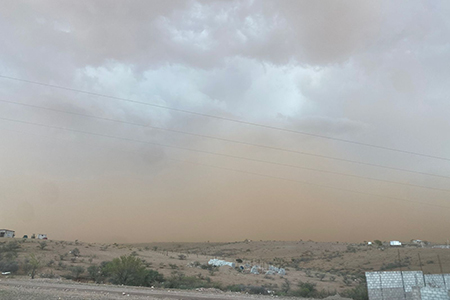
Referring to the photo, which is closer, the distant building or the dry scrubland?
the dry scrubland

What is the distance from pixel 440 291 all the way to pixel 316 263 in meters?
70.1

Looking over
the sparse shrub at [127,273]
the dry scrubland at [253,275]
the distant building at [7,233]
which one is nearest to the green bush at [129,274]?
the sparse shrub at [127,273]

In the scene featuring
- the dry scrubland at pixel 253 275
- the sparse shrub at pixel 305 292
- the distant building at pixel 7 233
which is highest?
the distant building at pixel 7 233

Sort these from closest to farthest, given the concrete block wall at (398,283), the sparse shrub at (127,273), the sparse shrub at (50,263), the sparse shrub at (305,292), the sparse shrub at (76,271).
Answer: the concrete block wall at (398,283), the sparse shrub at (127,273), the sparse shrub at (305,292), the sparse shrub at (76,271), the sparse shrub at (50,263)

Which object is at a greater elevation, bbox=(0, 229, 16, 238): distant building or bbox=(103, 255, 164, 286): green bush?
bbox=(0, 229, 16, 238): distant building

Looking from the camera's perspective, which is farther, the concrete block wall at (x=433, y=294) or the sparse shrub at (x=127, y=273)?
the sparse shrub at (x=127, y=273)

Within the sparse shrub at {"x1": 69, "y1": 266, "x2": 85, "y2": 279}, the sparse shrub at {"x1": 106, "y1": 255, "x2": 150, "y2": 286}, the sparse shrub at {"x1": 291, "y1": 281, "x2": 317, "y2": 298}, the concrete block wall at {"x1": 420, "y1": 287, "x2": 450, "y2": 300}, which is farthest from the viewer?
the sparse shrub at {"x1": 69, "y1": 266, "x2": 85, "y2": 279}

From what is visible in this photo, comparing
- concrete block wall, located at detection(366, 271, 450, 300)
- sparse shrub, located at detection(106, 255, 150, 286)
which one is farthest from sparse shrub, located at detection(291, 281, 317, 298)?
sparse shrub, located at detection(106, 255, 150, 286)

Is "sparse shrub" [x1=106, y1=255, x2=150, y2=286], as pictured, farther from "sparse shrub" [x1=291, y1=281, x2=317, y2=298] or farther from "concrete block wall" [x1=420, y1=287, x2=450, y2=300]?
"concrete block wall" [x1=420, y1=287, x2=450, y2=300]

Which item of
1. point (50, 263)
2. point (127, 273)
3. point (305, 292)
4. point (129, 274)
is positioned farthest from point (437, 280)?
point (50, 263)

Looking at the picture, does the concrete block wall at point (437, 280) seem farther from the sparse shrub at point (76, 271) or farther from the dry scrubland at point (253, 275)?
the sparse shrub at point (76, 271)

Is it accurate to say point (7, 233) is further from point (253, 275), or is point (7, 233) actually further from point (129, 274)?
point (253, 275)

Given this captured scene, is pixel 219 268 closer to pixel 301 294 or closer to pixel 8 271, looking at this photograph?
pixel 301 294

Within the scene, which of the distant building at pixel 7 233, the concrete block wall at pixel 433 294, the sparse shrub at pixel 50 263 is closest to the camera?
the concrete block wall at pixel 433 294
